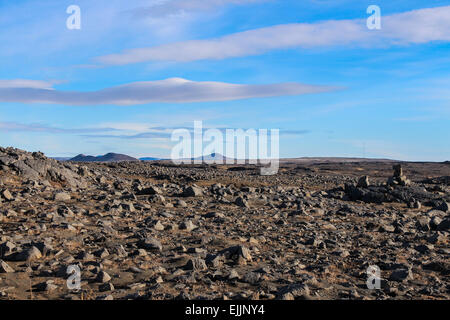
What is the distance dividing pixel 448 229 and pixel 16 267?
1442 centimetres

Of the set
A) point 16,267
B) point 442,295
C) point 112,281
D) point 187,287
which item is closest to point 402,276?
point 442,295

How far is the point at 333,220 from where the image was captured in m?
17.1

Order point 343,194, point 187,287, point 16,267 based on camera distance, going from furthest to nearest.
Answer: point 343,194, point 16,267, point 187,287

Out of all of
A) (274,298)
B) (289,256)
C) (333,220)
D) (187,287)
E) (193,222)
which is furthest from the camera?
(333,220)

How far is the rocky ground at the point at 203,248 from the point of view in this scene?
802 centimetres

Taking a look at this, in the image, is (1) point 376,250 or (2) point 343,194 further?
(2) point 343,194

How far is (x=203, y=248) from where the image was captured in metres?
10.9

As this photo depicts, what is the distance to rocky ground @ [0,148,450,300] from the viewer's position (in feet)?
26.3

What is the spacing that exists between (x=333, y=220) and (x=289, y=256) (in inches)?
271

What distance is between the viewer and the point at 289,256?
1078 centimetres

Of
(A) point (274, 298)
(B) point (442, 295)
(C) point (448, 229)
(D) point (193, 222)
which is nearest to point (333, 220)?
(C) point (448, 229)

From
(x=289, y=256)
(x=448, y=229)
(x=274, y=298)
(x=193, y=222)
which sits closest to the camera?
(x=274, y=298)
